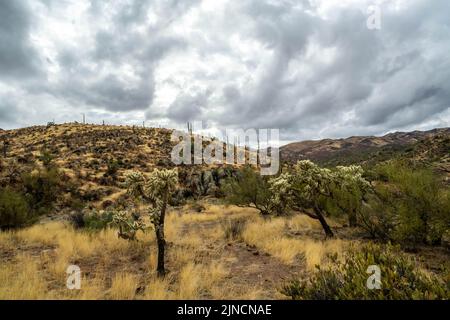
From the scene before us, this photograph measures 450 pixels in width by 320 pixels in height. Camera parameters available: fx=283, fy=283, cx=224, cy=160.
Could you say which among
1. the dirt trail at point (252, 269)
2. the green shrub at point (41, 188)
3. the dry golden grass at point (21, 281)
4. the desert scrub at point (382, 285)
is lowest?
the dirt trail at point (252, 269)

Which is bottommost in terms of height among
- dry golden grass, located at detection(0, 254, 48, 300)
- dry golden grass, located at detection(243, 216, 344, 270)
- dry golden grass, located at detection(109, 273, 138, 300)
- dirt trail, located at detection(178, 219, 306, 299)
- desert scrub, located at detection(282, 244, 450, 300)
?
dirt trail, located at detection(178, 219, 306, 299)

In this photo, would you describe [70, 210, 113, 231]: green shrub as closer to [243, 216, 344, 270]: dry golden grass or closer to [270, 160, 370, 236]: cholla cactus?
[243, 216, 344, 270]: dry golden grass

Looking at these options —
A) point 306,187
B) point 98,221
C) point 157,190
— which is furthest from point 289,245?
point 98,221

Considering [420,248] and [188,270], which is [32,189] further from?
[420,248]

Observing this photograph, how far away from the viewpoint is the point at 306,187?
1118 centimetres

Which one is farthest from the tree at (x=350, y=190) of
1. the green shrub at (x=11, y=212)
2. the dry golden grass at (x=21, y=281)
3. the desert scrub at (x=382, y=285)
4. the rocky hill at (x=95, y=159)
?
the rocky hill at (x=95, y=159)

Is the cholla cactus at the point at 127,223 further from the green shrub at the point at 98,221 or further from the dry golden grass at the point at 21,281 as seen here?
the green shrub at the point at 98,221

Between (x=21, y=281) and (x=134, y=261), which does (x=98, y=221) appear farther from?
(x=21, y=281)

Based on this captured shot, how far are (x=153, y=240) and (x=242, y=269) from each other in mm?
4103

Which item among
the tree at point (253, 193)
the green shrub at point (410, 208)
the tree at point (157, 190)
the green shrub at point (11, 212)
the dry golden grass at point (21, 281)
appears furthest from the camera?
the tree at point (253, 193)

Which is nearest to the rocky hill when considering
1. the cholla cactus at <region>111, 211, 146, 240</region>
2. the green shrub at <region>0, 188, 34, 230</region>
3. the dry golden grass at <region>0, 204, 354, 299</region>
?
the green shrub at <region>0, 188, 34, 230</region>

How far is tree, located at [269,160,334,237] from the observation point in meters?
11.1

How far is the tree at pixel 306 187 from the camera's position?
36.4 ft
